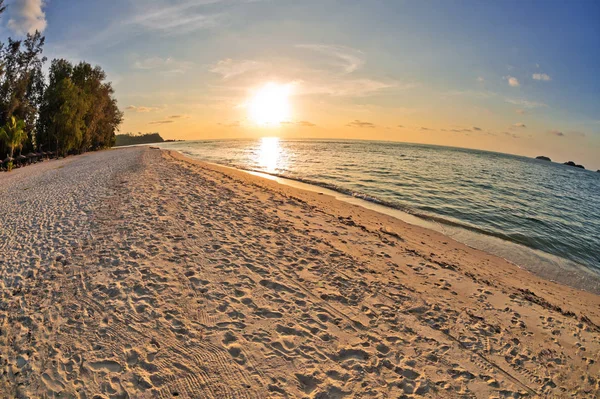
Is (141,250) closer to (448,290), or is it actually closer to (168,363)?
(168,363)

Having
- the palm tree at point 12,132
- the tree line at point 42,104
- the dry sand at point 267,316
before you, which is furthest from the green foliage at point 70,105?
Answer: the dry sand at point 267,316

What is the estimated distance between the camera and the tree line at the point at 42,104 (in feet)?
108

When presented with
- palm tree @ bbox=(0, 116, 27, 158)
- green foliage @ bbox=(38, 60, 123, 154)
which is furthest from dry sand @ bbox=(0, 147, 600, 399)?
green foliage @ bbox=(38, 60, 123, 154)

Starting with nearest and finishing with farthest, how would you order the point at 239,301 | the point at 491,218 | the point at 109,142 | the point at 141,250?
the point at 239,301, the point at 141,250, the point at 491,218, the point at 109,142

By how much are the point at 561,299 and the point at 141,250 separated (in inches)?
506

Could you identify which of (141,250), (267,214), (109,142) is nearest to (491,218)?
(267,214)

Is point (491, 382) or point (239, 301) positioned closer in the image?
point (491, 382)

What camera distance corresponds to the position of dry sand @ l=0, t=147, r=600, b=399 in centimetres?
446

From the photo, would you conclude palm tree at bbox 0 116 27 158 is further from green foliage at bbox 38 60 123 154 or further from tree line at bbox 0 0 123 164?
green foliage at bbox 38 60 123 154

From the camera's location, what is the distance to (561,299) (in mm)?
8562

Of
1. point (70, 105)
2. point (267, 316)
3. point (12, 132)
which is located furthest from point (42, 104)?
point (267, 316)

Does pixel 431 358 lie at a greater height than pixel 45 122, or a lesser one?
lesser

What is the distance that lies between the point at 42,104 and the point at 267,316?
5325cm

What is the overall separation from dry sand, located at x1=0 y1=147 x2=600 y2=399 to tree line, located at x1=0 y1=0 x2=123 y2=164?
32.7m
